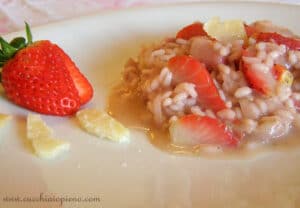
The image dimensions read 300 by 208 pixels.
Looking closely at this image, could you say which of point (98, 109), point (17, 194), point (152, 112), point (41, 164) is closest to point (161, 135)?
point (152, 112)

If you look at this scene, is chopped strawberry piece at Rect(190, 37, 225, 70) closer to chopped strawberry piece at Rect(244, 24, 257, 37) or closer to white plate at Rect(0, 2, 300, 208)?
chopped strawberry piece at Rect(244, 24, 257, 37)

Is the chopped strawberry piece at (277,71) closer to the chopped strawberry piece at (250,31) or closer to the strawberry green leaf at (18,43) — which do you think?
the chopped strawberry piece at (250,31)

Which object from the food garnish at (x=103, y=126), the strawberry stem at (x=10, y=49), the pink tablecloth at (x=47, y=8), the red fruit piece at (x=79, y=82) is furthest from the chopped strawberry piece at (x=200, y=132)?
the pink tablecloth at (x=47, y=8)

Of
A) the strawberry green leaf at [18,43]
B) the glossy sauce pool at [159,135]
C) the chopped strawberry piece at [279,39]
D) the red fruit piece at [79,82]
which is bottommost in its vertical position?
the glossy sauce pool at [159,135]

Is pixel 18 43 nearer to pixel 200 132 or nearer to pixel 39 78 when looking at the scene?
pixel 39 78

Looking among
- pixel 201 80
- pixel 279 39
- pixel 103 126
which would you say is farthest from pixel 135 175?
pixel 279 39

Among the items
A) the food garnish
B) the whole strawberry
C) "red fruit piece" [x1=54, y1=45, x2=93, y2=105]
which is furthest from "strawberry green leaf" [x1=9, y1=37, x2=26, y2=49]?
the food garnish

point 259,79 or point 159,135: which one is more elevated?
point 259,79

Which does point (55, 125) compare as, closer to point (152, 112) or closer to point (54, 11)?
point (152, 112)
